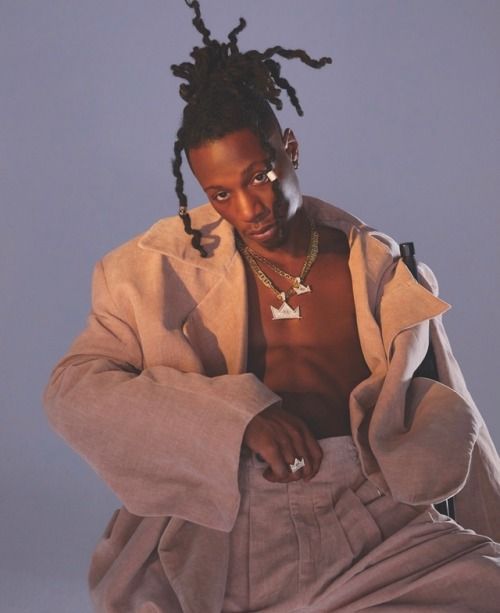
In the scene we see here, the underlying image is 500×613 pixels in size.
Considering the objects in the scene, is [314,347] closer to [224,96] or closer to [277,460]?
[277,460]

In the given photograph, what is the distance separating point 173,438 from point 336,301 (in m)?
0.50

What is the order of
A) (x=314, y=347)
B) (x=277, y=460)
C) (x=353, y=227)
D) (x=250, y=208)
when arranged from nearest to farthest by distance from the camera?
1. (x=277, y=460)
2. (x=250, y=208)
3. (x=314, y=347)
4. (x=353, y=227)

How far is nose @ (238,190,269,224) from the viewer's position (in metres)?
2.20

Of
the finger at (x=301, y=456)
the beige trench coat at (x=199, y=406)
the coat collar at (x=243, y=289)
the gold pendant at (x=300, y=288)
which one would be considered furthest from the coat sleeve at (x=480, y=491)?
the finger at (x=301, y=456)

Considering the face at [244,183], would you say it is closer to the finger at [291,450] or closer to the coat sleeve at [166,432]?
the coat sleeve at [166,432]

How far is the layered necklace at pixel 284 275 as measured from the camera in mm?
2336

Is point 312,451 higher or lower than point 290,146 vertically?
lower

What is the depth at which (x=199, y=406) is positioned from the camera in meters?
2.05

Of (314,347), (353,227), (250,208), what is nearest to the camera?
(250,208)

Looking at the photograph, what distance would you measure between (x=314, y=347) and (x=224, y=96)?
513mm

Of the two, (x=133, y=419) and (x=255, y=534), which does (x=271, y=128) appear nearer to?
(x=133, y=419)

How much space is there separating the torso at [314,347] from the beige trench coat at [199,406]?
5 centimetres

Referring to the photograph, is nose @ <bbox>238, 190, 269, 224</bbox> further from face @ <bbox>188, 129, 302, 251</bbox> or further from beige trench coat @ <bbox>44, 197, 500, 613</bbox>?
beige trench coat @ <bbox>44, 197, 500, 613</bbox>

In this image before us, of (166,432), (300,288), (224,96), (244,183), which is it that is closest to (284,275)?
(300,288)
